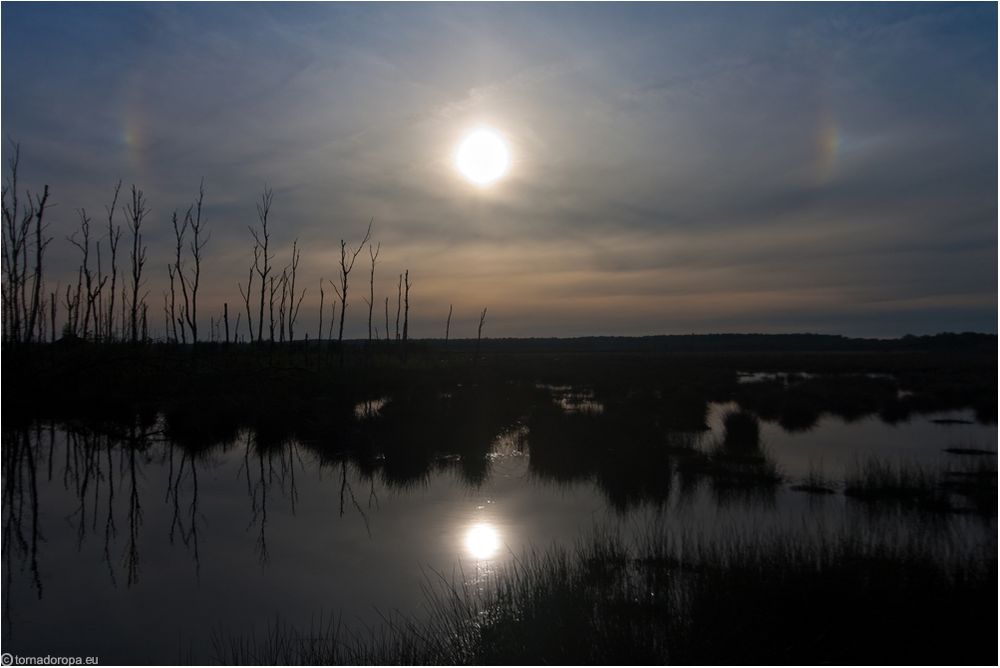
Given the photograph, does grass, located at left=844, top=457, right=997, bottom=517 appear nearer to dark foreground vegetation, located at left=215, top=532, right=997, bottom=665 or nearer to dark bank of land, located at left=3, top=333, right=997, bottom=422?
dark foreground vegetation, located at left=215, top=532, right=997, bottom=665

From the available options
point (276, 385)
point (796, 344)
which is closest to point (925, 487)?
point (276, 385)

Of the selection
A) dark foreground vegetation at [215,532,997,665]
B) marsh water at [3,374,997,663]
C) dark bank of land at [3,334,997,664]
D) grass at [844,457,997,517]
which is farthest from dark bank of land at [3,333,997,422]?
dark foreground vegetation at [215,532,997,665]

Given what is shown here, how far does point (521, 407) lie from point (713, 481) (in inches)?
496

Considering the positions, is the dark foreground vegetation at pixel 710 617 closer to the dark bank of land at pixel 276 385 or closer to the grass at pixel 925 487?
the grass at pixel 925 487

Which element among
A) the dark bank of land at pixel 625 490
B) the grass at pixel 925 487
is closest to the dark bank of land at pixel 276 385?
the dark bank of land at pixel 625 490

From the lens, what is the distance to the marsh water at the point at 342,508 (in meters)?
7.04

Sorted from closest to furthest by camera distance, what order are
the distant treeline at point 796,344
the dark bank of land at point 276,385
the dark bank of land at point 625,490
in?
the dark bank of land at point 625,490
the dark bank of land at point 276,385
the distant treeline at point 796,344

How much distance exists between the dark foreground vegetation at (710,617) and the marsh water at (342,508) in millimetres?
773

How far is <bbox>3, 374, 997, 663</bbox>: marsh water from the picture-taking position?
7039 mm

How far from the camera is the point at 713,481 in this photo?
12.5m

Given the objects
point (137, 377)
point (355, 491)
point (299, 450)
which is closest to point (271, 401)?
point (137, 377)

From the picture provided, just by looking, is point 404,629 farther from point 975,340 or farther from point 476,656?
point 975,340

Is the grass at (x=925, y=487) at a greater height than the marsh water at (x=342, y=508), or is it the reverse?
the grass at (x=925, y=487)

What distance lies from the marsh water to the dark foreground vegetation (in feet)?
2.54
